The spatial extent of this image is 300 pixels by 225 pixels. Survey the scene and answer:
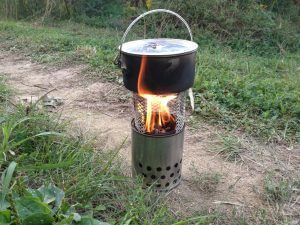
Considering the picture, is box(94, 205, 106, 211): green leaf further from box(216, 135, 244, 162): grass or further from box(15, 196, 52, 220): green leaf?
box(216, 135, 244, 162): grass

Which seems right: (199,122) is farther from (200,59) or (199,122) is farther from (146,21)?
(146,21)

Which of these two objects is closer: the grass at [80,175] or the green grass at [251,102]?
the grass at [80,175]

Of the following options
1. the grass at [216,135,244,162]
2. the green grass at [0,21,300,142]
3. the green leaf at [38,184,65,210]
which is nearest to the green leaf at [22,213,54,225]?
the green leaf at [38,184,65,210]

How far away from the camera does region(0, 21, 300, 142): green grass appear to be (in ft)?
10.7

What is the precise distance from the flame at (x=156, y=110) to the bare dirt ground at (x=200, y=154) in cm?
46

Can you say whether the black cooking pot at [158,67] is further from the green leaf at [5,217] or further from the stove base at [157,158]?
the green leaf at [5,217]

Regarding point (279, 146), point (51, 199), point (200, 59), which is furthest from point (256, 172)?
point (200, 59)

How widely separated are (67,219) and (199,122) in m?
2.02

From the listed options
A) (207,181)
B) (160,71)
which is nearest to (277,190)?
(207,181)

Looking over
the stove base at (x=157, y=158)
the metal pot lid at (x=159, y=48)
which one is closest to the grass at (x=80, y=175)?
the stove base at (x=157, y=158)

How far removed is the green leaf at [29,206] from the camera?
1545 millimetres

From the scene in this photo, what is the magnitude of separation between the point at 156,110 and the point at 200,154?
0.78 metres

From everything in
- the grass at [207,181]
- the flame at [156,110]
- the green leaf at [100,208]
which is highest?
the flame at [156,110]

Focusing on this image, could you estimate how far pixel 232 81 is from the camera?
3.92m
